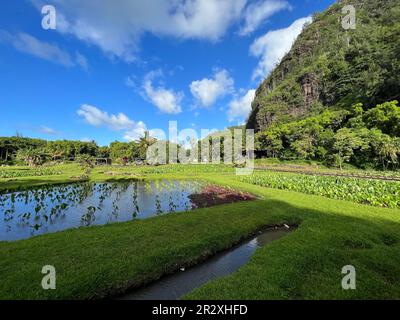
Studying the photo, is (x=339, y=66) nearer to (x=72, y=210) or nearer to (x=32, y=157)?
(x=72, y=210)

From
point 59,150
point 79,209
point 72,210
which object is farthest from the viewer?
point 59,150

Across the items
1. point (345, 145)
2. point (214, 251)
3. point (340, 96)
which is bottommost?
point (214, 251)

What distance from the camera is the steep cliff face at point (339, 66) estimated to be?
51219mm

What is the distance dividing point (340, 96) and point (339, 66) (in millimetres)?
12564

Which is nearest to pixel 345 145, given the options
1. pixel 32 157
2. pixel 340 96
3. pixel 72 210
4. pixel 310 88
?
pixel 340 96

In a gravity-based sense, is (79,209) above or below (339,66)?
below

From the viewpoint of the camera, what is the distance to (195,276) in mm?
6129

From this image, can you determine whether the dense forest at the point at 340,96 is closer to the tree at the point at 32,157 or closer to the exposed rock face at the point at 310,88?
the exposed rock face at the point at 310,88

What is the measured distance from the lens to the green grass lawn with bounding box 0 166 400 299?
482 cm

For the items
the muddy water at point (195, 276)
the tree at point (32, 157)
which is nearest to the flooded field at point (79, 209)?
the muddy water at point (195, 276)

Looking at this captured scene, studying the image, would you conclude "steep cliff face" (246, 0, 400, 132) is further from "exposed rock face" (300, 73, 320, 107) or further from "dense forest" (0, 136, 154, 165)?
"dense forest" (0, 136, 154, 165)

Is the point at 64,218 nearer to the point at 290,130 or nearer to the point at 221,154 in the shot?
A: the point at 290,130

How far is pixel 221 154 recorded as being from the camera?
77000mm
